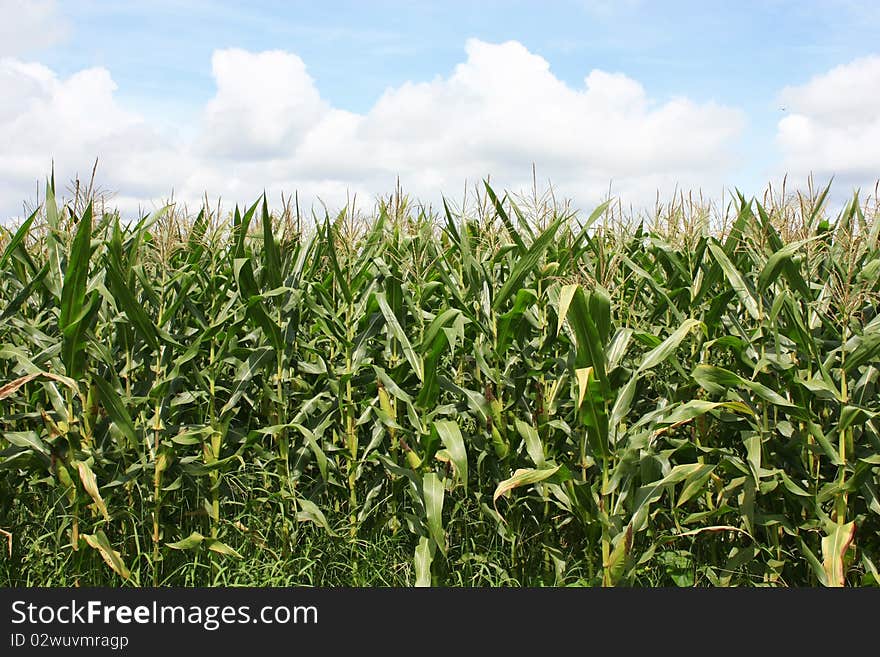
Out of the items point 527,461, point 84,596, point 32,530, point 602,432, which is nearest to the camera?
point 602,432

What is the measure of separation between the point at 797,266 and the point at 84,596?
410cm

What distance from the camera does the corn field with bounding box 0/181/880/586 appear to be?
3812 millimetres

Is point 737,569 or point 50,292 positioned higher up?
point 50,292

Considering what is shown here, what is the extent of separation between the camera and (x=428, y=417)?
3.95 meters

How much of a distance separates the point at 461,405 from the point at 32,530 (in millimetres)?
2710

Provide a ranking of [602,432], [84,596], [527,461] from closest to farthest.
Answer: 1. [602,432]
2. [84,596]
3. [527,461]

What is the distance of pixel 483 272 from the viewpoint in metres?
4.27

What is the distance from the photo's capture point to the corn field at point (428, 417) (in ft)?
12.5

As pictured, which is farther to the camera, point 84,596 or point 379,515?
point 379,515

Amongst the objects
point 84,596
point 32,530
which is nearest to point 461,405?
point 84,596

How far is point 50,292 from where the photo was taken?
419 centimetres

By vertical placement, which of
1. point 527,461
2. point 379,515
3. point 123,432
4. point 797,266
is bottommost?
point 379,515

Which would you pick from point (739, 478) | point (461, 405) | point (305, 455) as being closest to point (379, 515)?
point (305, 455)

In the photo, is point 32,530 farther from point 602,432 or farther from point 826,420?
point 826,420
